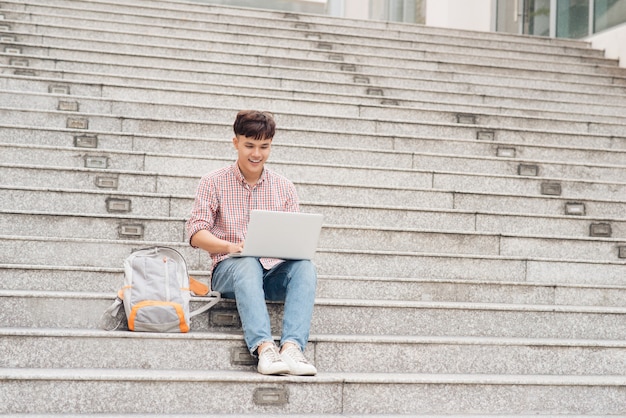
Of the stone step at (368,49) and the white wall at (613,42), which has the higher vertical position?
the white wall at (613,42)

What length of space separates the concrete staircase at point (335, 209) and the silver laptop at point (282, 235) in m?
0.36

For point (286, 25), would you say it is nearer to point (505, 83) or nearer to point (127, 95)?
point (505, 83)

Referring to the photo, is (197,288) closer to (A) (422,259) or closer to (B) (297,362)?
(B) (297,362)

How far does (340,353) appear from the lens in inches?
143

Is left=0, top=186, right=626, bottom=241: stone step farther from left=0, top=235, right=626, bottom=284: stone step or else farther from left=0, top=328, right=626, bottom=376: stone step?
left=0, top=328, right=626, bottom=376: stone step

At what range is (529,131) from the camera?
6559 millimetres

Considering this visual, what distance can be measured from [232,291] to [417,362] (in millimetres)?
914

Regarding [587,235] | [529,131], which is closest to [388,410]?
[587,235]

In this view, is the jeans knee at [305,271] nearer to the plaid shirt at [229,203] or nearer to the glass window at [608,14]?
the plaid shirt at [229,203]

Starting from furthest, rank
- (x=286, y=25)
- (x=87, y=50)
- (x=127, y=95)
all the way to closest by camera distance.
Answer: (x=286, y=25) < (x=87, y=50) < (x=127, y=95)

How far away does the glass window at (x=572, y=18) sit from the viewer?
10336 mm

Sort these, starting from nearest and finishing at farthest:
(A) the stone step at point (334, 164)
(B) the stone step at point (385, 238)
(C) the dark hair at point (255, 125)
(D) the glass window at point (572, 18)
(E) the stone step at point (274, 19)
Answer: (C) the dark hair at point (255, 125)
(B) the stone step at point (385, 238)
(A) the stone step at point (334, 164)
(E) the stone step at point (274, 19)
(D) the glass window at point (572, 18)

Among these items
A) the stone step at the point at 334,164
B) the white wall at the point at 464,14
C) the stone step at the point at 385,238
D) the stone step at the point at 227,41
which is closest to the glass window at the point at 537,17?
the white wall at the point at 464,14

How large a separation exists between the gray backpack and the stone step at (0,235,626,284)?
675 mm
